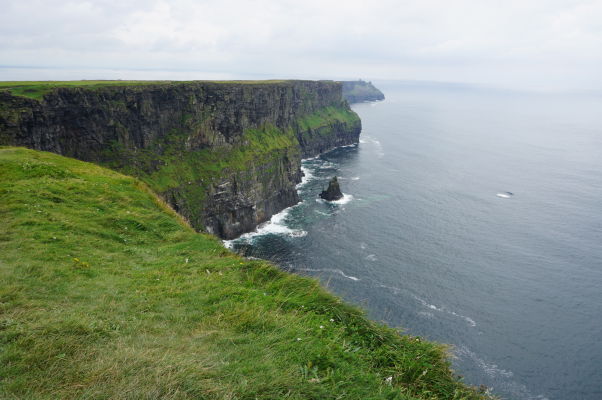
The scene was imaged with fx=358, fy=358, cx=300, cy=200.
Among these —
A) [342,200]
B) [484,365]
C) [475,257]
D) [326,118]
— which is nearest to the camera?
[484,365]

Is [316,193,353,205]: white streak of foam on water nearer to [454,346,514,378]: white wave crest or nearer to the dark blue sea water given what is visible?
the dark blue sea water

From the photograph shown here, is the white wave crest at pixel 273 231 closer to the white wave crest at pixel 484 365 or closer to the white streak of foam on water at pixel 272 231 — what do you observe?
the white streak of foam on water at pixel 272 231

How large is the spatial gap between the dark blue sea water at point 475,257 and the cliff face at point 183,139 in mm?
8283

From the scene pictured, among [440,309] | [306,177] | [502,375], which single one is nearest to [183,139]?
[306,177]

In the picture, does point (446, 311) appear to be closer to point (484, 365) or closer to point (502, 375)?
point (484, 365)

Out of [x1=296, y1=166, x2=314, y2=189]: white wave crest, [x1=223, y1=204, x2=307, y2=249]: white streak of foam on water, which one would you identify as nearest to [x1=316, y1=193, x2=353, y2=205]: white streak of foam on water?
[x1=223, y1=204, x2=307, y2=249]: white streak of foam on water

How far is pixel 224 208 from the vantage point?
223 ft

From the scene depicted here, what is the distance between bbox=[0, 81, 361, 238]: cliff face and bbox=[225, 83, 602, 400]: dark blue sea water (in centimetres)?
828

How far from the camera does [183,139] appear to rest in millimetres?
69062

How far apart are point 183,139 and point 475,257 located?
188ft

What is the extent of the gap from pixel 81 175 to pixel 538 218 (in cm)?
8605

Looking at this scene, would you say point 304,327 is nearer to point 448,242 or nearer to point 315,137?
point 448,242

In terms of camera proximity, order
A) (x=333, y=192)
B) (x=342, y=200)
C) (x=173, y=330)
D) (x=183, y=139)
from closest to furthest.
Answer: (x=173, y=330)
(x=183, y=139)
(x=333, y=192)
(x=342, y=200)

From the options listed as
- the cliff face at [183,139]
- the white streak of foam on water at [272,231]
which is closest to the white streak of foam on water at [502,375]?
the white streak of foam on water at [272,231]
